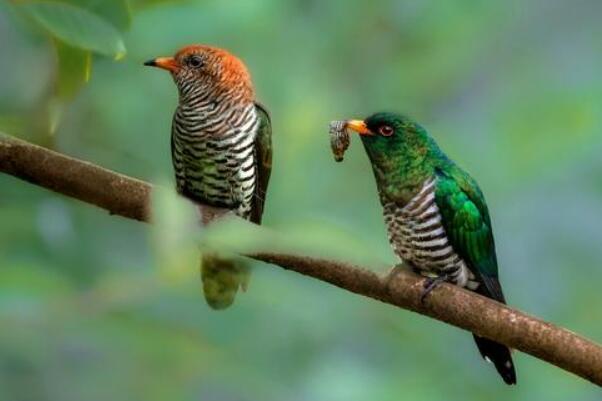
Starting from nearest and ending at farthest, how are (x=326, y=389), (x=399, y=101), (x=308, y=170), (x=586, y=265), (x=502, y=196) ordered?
(x=326, y=389) < (x=308, y=170) < (x=502, y=196) < (x=586, y=265) < (x=399, y=101)

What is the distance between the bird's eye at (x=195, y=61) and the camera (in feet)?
6.79

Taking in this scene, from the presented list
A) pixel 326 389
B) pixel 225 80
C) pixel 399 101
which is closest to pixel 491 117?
pixel 399 101

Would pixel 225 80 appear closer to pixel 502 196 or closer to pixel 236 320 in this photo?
pixel 502 196

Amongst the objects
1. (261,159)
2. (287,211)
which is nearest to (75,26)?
(287,211)

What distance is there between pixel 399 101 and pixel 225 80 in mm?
446

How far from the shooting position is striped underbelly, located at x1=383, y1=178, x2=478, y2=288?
2.05 meters

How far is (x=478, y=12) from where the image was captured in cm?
231

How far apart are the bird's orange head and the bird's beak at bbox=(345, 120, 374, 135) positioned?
0.37 metres

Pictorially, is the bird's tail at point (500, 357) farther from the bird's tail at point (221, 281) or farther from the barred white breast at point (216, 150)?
the bird's tail at point (221, 281)

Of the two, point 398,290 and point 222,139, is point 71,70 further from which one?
point 222,139

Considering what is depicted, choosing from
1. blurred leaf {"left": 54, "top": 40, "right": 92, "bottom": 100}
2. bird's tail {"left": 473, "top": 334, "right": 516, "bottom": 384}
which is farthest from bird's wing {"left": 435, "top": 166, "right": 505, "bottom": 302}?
blurred leaf {"left": 54, "top": 40, "right": 92, "bottom": 100}

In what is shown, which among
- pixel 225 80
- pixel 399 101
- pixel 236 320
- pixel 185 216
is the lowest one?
pixel 225 80

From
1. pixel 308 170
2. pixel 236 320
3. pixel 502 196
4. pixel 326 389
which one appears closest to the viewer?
pixel 236 320

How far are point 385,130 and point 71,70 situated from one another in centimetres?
116
